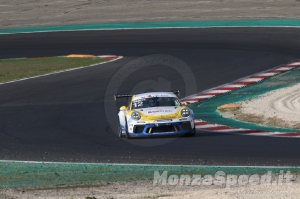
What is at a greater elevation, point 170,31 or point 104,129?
point 170,31

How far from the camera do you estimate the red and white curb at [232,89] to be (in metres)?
15.3

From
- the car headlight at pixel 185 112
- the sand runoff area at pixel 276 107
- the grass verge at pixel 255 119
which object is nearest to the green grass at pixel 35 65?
the sand runoff area at pixel 276 107

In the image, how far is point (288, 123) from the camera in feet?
52.4

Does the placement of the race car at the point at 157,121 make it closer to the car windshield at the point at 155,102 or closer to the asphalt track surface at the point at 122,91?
the car windshield at the point at 155,102

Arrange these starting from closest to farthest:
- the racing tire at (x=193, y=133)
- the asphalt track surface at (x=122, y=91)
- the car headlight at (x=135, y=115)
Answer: the asphalt track surface at (x=122, y=91) < the racing tire at (x=193, y=133) < the car headlight at (x=135, y=115)

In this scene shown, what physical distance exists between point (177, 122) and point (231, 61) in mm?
11058

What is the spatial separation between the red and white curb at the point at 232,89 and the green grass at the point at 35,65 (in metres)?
6.85

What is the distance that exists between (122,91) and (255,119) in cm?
594

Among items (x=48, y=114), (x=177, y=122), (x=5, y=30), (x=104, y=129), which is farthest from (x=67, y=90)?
(x=5, y=30)

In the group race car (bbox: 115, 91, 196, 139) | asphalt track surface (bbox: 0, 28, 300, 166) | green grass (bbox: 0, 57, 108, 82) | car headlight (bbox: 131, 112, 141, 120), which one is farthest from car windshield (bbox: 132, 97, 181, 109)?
green grass (bbox: 0, 57, 108, 82)

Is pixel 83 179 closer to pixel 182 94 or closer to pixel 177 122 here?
pixel 177 122

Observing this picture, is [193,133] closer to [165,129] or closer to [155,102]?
[165,129]

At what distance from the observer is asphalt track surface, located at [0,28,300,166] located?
13.4 metres

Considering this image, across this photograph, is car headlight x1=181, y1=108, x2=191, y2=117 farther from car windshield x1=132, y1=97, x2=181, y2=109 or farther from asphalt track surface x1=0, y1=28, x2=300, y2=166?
car windshield x1=132, y1=97, x2=181, y2=109
